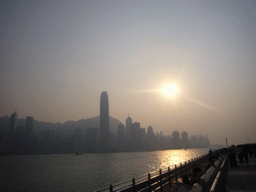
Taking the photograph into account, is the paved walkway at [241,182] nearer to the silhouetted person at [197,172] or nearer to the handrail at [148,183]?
the silhouetted person at [197,172]

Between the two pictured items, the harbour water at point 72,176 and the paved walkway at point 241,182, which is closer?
the paved walkway at point 241,182

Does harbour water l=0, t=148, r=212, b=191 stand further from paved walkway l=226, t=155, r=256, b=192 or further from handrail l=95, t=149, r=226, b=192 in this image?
paved walkway l=226, t=155, r=256, b=192

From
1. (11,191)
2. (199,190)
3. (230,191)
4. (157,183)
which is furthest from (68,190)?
(199,190)

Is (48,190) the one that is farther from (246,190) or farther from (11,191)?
(246,190)

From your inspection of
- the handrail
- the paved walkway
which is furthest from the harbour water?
the paved walkway

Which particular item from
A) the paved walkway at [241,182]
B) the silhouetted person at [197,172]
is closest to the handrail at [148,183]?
the silhouetted person at [197,172]

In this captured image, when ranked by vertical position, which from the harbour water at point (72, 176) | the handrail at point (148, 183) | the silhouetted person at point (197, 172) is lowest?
the harbour water at point (72, 176)

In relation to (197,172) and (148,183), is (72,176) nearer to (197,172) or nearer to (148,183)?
(148,183)

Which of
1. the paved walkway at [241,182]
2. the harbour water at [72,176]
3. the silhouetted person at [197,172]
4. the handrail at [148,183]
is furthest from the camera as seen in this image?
the harbour water at [72,176]

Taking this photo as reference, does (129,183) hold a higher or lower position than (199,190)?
lower

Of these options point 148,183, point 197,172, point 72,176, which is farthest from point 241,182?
point 72,176

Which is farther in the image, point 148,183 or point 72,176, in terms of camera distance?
point 72,176
